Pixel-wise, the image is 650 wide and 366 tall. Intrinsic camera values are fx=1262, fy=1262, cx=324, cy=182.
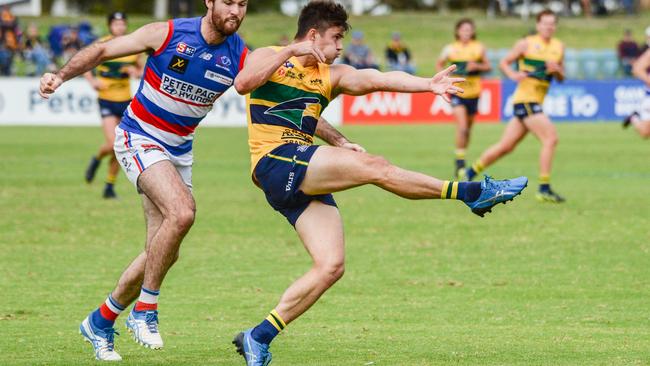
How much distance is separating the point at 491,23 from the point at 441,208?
4379 centimetres

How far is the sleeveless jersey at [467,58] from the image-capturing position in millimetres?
21688

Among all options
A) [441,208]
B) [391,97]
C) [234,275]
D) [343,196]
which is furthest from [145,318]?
[391,97]

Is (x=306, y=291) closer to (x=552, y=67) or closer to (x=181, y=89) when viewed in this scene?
(x=181, y=89)

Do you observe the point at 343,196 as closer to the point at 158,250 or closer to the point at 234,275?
the point at 234,275

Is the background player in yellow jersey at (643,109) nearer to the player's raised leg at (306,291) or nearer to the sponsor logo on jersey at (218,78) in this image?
the sponsor logo on jersey at (218,78)

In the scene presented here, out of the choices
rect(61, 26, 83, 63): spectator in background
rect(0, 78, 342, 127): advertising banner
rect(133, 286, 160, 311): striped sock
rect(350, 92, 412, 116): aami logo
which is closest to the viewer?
rect(133, 286, 160, 311): striped sock

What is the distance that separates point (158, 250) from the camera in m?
8.00

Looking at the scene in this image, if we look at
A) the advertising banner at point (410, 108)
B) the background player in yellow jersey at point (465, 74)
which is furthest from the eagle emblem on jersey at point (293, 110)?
the advertising banner at point (410, 108)

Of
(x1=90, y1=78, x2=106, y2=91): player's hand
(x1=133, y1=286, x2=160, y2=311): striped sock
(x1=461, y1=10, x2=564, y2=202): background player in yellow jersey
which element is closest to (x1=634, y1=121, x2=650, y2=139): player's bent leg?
(x1=461, y1=10, x2=564, y2=202): background player in yellow jersey

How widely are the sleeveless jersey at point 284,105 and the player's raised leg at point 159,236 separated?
1.76 ft

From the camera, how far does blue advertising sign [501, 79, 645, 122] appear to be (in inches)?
1486

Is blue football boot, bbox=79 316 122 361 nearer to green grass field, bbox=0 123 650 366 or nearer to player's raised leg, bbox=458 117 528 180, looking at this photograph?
green grass field, bbox=0 123 650 366

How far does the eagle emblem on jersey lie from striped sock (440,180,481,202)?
3.59 ft

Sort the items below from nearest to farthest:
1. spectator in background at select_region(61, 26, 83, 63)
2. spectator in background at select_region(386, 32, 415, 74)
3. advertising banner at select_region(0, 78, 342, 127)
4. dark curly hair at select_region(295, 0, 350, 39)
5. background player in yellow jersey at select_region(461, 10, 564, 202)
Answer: dark curly hair at select_region(295, 0, 350, 39)
background player in yellow jersey at select_region(461, 10, 564, 202)
advertising banner at select_region(0, 78, 342, 127)
spectator in background at select_region(61, 26, 83, 63)
spectator in background at select_region(386, 32, 415, 74)
